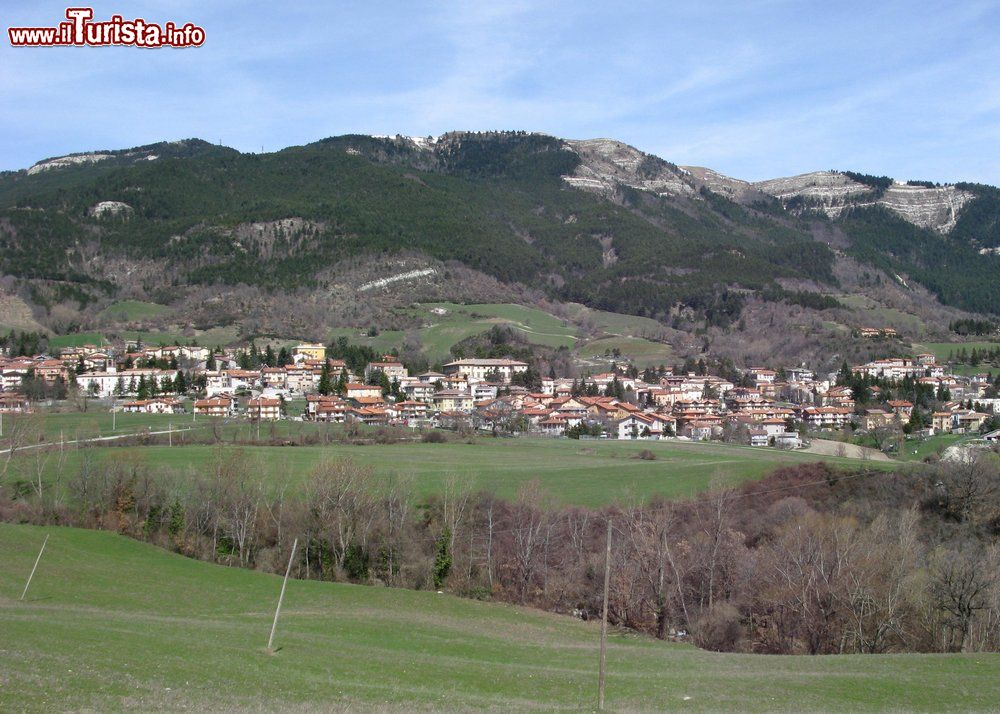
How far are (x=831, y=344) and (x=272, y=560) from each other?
394 ft

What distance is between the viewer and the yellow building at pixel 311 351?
402ft

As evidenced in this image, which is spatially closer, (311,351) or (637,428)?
(637,428)

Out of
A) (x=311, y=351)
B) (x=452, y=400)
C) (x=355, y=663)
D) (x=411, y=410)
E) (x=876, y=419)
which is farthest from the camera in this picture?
(x=311, y=351)

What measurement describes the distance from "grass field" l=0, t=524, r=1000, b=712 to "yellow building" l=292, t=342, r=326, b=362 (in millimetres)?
90108

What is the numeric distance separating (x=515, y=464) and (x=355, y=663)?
38.7 m

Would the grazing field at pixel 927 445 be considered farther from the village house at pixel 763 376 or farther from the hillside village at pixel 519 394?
the village house at pixel 763 376

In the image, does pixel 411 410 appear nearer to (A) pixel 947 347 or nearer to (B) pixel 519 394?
(B) pixel 519 394

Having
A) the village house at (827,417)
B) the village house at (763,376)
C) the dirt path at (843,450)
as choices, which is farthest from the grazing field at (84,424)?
the village house at (763,376)

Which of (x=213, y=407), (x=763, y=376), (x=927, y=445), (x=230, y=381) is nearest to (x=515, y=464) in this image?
(x=927, y=445)

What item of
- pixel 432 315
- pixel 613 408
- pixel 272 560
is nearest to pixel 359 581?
pixel 272 560

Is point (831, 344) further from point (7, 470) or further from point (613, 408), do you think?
point (7, 470)

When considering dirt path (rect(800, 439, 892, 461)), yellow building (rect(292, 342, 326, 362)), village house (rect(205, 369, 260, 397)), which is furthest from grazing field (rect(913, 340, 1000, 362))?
village house (rect(205, 369, 260, 397))

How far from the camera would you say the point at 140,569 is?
35.4 m

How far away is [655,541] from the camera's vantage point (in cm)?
3812
